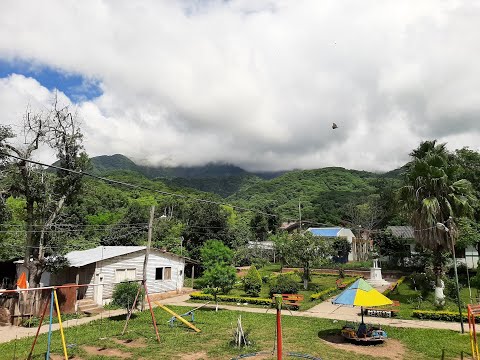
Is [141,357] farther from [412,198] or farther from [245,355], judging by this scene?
[412,198]

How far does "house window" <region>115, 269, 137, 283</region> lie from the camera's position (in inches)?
1136

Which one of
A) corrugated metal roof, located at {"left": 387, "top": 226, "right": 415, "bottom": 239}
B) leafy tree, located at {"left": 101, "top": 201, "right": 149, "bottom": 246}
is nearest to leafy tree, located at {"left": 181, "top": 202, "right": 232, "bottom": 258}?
leafy tree, located at {"left": 101, "top": 201, "right": 149, "bottom": 246}

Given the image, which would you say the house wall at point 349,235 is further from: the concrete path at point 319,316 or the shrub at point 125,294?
the shrub at point 125,294

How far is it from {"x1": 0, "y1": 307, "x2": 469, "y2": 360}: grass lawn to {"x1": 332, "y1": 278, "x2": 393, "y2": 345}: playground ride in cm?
77

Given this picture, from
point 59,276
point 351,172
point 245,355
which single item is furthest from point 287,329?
point 351,172

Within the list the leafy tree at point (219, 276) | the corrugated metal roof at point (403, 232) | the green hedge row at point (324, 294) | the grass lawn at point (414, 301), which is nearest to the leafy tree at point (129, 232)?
the leafy tree at point (219, 276)

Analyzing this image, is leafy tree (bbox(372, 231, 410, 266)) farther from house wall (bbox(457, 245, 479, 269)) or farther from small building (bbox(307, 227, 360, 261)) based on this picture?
small building (bbox(307, 227, 360, 261))

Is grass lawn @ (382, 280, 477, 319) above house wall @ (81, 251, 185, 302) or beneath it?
beneath

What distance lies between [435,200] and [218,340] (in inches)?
736

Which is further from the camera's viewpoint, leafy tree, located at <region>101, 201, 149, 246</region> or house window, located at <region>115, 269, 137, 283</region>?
leafy tree, located at <region>101, 201, 149, 246</region>

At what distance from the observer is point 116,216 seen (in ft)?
237

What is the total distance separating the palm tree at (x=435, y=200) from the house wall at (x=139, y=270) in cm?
2179

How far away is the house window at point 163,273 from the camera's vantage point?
107 feet

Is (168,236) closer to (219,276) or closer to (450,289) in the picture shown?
(219,276)
